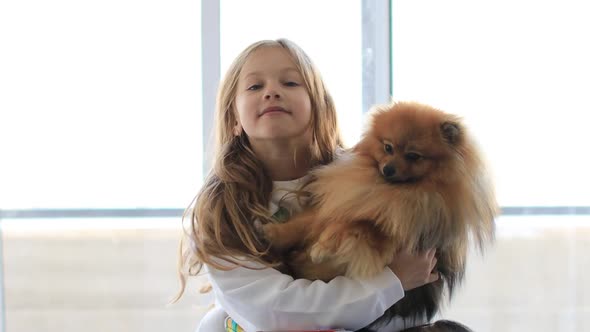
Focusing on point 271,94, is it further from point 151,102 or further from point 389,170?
point 151,102

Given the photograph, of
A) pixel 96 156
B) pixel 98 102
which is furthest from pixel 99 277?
pixel 98 102

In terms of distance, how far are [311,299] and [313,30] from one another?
1.32m

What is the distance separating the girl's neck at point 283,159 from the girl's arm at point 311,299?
0.35 meters

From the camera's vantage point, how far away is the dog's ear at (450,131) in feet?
4.33

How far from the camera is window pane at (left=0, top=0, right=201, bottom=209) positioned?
7.59 feet

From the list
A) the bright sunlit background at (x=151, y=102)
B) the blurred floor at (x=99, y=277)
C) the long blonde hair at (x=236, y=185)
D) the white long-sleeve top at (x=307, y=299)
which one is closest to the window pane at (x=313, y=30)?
the bright sunlit background at (x=151, y=102)

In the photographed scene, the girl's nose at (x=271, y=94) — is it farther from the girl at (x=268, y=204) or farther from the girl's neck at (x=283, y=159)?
the girl's neck at (x=283, y=159)

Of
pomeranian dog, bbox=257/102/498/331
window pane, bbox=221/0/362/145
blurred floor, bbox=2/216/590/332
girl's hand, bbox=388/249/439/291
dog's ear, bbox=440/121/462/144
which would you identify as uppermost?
window pane, bbox=221/0/362/145

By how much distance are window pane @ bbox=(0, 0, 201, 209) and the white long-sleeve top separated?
42.9 inches

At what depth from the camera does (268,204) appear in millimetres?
1525

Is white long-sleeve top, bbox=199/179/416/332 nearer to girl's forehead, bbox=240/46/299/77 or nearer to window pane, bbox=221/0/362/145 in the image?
girl's forehead, bbox=240/46/299/77

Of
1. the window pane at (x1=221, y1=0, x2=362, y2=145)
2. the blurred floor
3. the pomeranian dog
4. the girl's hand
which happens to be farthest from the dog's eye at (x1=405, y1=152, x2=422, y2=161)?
the blurred floor

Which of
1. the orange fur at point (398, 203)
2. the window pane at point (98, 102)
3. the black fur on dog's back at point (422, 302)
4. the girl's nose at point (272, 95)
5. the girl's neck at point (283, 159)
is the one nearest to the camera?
the orange fur at point (398, 203)

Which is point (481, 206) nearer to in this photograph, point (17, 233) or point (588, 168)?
point (588, 168)
